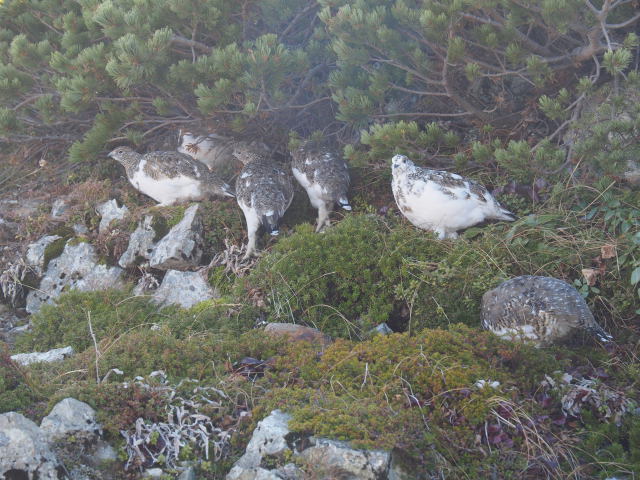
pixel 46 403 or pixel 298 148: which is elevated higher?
pixel 46 403

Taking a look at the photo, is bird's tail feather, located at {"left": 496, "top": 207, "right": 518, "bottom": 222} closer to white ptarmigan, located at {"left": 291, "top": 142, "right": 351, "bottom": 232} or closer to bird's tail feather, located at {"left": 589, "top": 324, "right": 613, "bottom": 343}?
white ptarmigan, located at {"left": 291, "top": 142, "right": 351, "bottom": 232}

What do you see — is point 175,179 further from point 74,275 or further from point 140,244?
point 74,275

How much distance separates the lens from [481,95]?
22.6ft

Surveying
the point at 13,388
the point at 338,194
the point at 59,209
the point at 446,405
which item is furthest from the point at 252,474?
the point at 59,209

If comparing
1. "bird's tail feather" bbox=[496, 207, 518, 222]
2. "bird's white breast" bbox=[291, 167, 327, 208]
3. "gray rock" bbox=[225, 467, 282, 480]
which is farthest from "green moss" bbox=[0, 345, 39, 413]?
"bird's tail feather" bbox=[496, 207, 518, 222]

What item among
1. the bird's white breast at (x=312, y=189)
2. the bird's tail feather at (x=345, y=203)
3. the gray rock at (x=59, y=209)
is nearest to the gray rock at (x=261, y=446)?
the bird's tail feather at (x=345, y=203)

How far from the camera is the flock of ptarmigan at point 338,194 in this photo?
4305 millimetres

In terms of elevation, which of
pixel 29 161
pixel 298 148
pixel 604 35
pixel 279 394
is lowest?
pixel 29 161

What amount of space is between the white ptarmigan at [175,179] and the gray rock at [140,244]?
400mm

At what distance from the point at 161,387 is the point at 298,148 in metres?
3.81

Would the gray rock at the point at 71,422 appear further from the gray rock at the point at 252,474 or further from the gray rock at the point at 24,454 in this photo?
the gray rock at the point at 252,474

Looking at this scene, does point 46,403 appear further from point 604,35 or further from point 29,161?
point 29,161

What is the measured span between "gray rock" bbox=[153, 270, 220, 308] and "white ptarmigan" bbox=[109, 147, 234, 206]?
1051 millimetres

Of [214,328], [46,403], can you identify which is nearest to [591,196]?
[214,328]
